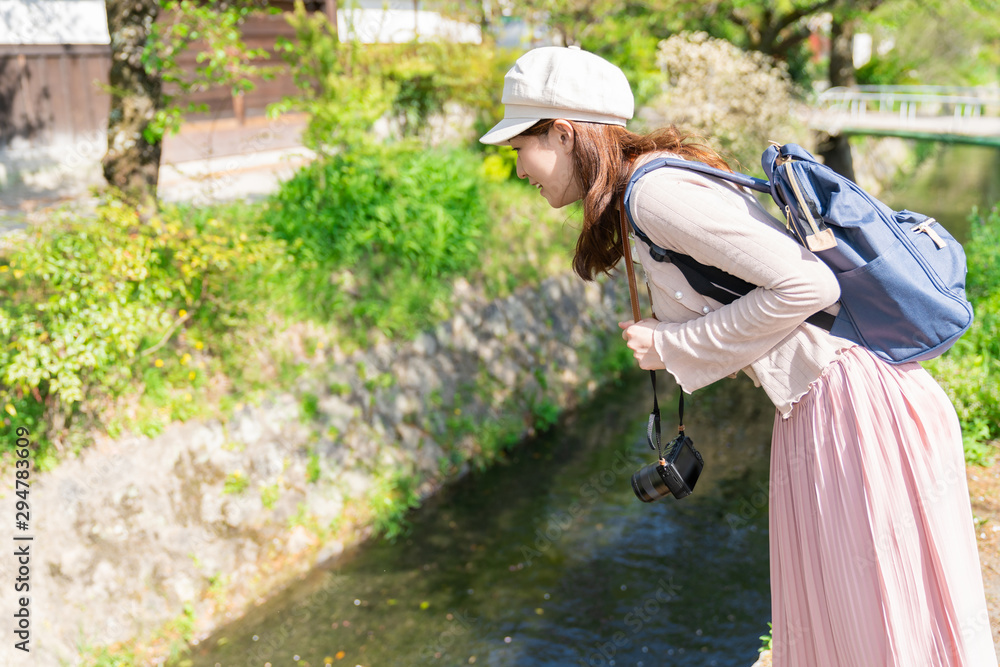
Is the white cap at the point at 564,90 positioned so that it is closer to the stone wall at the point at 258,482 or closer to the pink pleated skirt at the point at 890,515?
the pink pleated skirt at the point at 890,515

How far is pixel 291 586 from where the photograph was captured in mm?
5578

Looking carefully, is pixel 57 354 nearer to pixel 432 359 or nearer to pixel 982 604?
pixel 432 359

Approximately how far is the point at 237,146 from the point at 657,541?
861 cm

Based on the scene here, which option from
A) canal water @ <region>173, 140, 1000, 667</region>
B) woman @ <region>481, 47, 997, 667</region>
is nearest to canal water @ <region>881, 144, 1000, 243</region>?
canal water @ <region>173, 140, 1000, 667</region>

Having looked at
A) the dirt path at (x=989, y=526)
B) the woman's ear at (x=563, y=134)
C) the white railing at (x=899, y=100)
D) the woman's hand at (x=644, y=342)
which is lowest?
the dirt path at (x=989, y=526)

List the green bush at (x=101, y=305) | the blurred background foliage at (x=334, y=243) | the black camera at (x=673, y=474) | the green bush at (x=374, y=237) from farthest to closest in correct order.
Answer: the green bush at (x=374, y=237), the blurred background foliage at (x=334, y=243), the green bush at (x=101, y=305), the black camera at (x=673, y=474)

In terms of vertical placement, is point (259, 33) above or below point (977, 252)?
above

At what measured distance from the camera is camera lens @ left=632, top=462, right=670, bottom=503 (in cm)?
223

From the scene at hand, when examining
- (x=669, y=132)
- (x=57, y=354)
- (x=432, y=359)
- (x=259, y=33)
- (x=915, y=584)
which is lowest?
(x=432, y=359)

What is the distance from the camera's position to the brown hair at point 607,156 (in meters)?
1.94

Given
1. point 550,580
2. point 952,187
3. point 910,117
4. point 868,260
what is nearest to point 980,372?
point 550,580

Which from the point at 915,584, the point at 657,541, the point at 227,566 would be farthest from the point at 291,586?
the point at 915,584

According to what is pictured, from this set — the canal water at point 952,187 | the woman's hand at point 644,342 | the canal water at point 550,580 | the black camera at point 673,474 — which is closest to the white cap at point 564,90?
the woman's hand at point 644,342

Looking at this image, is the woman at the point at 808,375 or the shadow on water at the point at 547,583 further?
the shadow on water at the point at 547,583
